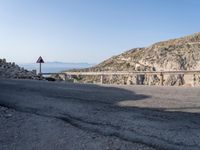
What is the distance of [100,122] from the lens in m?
8.58

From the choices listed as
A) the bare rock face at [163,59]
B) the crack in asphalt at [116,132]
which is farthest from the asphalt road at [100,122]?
the bare rock face at [163,59]

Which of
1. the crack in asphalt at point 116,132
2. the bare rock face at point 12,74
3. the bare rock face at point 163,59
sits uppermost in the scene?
the bare rock face at point 163,59

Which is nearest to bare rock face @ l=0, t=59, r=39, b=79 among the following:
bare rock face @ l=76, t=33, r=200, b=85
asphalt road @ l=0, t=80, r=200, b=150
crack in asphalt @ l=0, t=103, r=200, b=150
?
asphalt road @ l=0, t=80, r=200, b=150

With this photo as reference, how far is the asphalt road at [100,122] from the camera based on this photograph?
6980 millimetres

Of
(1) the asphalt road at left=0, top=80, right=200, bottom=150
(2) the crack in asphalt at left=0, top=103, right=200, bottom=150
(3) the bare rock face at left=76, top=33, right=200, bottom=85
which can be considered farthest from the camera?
(3) the bare rock face at left=76, top=33, right=200, bottom=85

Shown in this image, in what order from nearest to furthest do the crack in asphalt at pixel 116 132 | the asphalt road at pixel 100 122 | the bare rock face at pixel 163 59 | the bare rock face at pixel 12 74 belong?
the crack in asphalt at pixel 116 132 < the asphalt road at pixel 100 122 < the bare rock face at pixel 12 74 < the bare rock face at pixel 163 59

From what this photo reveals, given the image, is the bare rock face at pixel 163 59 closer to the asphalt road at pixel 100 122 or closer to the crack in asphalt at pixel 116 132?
the asphalt road at pixel 100 122

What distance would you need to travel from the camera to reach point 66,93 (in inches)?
559

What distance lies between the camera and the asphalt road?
6.98 m

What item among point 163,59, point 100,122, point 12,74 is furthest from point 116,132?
point 163,59

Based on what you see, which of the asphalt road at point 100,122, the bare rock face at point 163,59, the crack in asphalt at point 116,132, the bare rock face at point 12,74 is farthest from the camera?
the bare rock face at point 163,59

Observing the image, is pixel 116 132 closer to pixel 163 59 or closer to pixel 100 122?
pixel 100 122

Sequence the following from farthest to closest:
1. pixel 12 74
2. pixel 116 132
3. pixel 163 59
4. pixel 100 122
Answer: pixel 163 59 < pixel 12 74 < pixel 100 122 < pixel 116 132

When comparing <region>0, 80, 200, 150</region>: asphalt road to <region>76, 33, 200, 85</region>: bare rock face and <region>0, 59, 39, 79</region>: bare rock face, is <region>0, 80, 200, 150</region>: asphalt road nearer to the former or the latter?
<region>0, 59, 39, 79</region>: bare rock face
